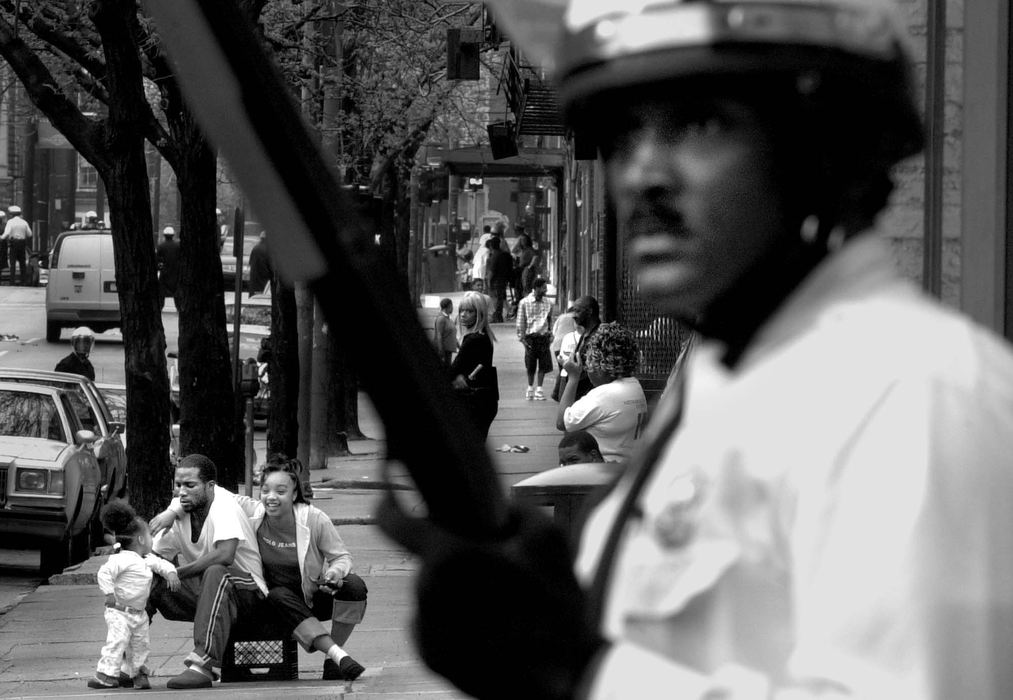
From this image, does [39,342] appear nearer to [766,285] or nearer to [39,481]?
[39,481]

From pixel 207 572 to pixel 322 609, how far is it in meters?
0.75

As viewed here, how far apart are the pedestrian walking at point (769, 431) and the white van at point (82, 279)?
33.1 metres

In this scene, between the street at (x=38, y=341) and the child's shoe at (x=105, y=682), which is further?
the street at (x=38, y=341)

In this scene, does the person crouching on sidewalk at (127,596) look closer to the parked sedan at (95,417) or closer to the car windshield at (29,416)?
the car windshield at (29,416)

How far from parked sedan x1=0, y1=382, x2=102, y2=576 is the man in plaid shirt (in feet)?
37.1

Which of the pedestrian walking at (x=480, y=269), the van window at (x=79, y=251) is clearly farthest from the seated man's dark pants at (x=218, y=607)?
the pedestrian walking at (x=480, y=269)

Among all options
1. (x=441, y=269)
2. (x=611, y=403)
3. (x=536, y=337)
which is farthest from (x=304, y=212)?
(x=441, y=269)

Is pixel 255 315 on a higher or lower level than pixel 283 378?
higher

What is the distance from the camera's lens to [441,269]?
150 feet

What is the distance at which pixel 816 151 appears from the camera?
1.42 metres

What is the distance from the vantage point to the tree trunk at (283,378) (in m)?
19.6

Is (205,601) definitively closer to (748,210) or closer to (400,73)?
(748,210)

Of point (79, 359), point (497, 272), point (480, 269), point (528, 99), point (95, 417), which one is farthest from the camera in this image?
point (480, 269)

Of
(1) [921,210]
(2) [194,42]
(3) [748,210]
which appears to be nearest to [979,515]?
(3) [748,210]
